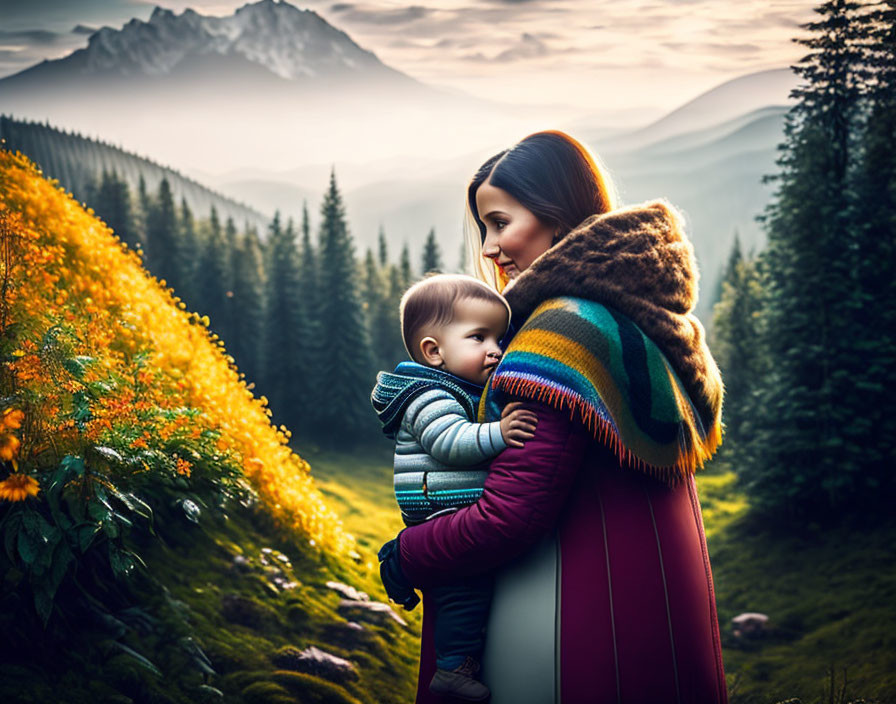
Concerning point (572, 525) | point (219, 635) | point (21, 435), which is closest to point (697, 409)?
point (572, 525)

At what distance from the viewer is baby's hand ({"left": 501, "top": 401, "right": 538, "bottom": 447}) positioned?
2.47 m

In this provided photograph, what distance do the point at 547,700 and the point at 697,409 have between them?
49.6 inches

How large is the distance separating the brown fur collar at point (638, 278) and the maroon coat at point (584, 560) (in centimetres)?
46

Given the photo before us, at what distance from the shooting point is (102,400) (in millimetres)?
4766

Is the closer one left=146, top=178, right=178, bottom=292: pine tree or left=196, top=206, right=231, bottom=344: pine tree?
left=196, top=206, right=231, bottom=344: pine tree

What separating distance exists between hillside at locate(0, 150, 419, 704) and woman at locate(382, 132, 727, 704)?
2512mm

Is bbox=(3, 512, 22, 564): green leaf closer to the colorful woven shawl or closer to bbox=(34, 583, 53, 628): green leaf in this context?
bbox=(34, 583, 53, 628): green leaf

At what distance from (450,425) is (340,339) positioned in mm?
39340

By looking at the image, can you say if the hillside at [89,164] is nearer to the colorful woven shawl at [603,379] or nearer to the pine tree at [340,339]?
the pine tree at [340,339]

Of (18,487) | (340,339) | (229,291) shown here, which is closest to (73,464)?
(18,487)

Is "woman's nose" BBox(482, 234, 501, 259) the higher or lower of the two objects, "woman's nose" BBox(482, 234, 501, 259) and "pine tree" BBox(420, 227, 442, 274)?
the higher

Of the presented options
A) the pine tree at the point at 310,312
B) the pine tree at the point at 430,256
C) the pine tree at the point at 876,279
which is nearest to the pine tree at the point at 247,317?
the pine tree at the point at 310,312

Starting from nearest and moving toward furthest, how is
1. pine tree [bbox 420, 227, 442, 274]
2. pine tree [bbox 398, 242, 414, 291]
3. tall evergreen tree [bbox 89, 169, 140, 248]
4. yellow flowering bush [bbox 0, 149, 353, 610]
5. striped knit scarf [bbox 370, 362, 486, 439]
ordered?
striped knit scarf [bbox 370, 362, 486, 439] → yellow flowering bush [bbox 0, 149, 353, 610] → tall evergreen tree [bbox 89, 169, 140, 248] → pine tree [bbox 420, 227, 442, 274] → pine tree [bbox 398, 242, 414, 291]

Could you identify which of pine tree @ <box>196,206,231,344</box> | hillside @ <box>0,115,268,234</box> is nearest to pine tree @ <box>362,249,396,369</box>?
pine tree @ <box>196,206,231,344</box>
